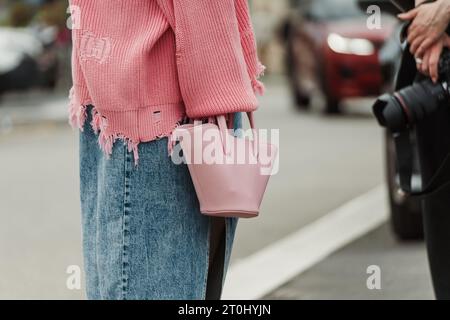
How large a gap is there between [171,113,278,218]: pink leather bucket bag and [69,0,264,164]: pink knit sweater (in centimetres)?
6

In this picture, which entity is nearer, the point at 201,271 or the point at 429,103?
the point at 201,271

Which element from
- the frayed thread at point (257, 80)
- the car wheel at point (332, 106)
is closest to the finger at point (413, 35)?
the frayed thread at point (257, 80)

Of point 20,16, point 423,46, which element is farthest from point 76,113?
point 20,16

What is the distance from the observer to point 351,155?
35.4 ft

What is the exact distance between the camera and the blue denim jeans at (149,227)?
2713 mm

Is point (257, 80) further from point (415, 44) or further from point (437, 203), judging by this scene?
point (437, 203)

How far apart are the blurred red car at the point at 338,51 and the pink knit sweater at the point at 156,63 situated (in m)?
12.0

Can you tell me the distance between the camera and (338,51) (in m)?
15.5

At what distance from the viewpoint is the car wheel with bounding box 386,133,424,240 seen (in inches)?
238

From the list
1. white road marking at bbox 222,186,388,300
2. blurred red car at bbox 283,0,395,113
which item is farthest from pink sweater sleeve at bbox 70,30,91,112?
blurred red car at bbox 283,0,395,113
